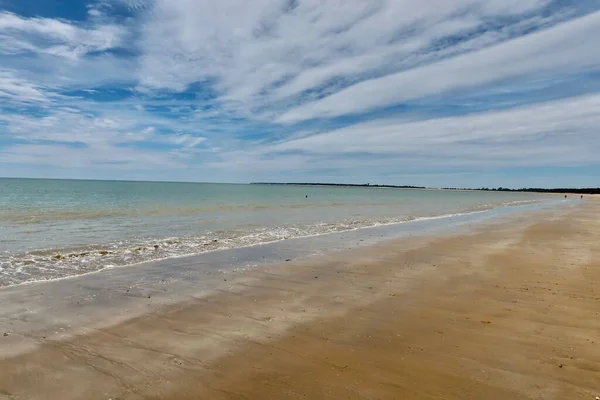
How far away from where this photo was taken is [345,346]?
5.37 meters

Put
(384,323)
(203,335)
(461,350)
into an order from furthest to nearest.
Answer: (384,323) < (203,335) < (461,350)

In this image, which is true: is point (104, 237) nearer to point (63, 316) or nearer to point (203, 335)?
point (63, 316)

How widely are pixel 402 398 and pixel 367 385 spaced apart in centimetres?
41

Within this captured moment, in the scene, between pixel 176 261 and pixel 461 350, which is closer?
pixel 461 350

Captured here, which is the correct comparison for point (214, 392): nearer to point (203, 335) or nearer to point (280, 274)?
point (203, 335)

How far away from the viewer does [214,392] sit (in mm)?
4199

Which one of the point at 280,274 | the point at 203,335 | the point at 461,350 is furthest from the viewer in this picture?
the point at 280,274

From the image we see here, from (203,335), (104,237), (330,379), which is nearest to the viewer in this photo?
(330,379)

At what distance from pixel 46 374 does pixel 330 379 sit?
346 centimetres

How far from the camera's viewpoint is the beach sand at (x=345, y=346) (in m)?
4.26

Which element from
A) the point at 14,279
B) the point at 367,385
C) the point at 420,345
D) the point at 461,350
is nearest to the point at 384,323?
the point at 420,345

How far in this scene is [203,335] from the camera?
5777 millimetres

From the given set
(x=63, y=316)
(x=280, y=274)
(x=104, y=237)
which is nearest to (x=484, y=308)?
(x=280, y=274)

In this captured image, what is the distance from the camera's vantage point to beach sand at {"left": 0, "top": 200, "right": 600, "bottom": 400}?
168 inches
